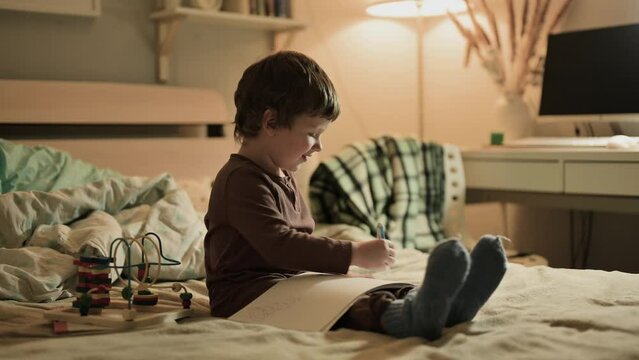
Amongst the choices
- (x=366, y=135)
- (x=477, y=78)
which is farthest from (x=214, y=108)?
(x=477, y=78)

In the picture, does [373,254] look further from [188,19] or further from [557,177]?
[188,19]

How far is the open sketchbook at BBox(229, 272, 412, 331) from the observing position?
4.29 ft

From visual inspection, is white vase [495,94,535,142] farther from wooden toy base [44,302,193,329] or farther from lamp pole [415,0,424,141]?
wooden toy base [44,302,193,329]

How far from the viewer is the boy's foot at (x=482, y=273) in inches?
48.8

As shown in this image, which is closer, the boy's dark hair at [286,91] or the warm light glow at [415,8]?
the boy's dark hair at [286,91]

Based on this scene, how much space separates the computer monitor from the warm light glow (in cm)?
49

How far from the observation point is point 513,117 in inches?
124

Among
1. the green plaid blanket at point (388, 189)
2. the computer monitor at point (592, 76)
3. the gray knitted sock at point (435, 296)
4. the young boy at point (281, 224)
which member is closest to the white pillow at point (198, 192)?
the green plaid blanket at point (388, 189)

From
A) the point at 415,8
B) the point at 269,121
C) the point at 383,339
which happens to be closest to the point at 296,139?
the point at 269,121

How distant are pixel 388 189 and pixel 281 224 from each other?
134cm

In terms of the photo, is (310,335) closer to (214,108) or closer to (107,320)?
(107,320)

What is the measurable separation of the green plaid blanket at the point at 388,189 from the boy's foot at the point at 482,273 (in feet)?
4.13

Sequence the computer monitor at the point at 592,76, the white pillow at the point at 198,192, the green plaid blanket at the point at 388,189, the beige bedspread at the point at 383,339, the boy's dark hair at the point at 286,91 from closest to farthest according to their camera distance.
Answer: the beige bedspread at the point at 383,339 < the boy's dark hair at the point at 286,91 < the white pillow at the point at 198,192 < the green plaid blanket at the point at 388,189 < the computer monitor at the point at 592,76

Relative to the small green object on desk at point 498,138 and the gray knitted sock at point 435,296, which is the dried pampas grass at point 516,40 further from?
the gray knitted sock at point 435,296
